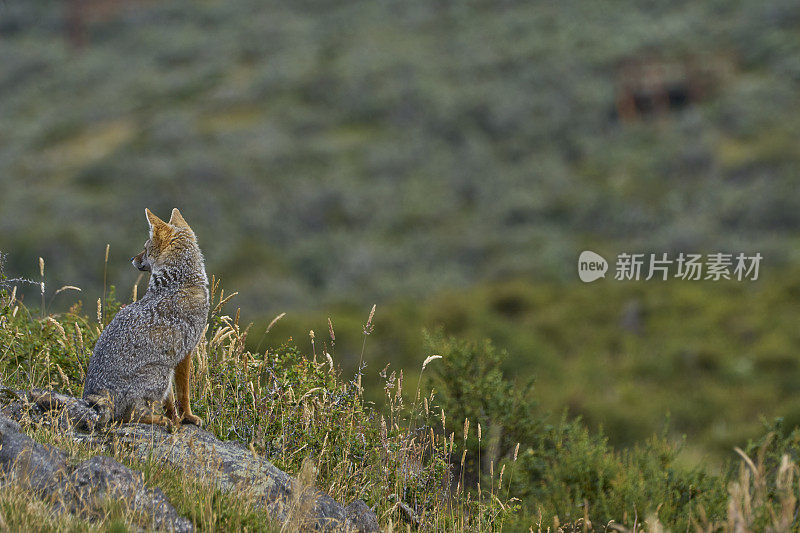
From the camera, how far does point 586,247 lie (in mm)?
24109

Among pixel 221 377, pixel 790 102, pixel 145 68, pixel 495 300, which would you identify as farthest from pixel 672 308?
pixel 145 68

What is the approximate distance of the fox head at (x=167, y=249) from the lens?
5059mm

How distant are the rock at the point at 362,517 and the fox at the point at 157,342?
1.12 m

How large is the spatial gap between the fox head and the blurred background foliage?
15.1ft

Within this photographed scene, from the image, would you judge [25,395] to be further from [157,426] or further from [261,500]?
[261,500]

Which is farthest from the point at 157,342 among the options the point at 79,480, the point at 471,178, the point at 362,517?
the point at 471,178

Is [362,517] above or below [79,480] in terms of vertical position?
below

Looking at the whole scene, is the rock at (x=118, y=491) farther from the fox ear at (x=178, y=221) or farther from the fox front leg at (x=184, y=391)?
the fox ear at (x=178, y=221)

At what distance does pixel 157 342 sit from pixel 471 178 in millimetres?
27185

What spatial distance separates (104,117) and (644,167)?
28.4 metres

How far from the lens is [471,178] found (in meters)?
31.3

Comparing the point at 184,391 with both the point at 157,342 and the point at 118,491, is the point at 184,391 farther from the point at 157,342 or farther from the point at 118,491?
the point at 118,491

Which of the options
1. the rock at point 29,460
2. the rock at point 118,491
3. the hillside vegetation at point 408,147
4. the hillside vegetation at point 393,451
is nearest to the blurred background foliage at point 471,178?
the hillside vegetation at point 408,147

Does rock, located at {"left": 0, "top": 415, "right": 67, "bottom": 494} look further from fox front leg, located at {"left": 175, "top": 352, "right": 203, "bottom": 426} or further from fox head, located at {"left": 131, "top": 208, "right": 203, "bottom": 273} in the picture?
fox head, located at {"left": 131, "top": 208, "right": 203, "bottom": 273}
